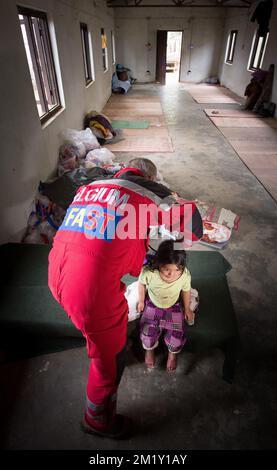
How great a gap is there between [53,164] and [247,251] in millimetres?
2620

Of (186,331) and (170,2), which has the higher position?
(170,2)

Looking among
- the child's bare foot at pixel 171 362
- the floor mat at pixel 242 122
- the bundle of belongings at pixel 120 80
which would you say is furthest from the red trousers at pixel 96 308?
the bundle of belongings at pixel 120 80

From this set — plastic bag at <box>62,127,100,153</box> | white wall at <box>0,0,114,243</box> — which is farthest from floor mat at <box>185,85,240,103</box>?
white wall at <box>0,0,114,243</box>

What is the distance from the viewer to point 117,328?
120cm

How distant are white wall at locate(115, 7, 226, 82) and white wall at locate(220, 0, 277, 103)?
0.60 m

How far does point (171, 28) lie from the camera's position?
11.5 meters

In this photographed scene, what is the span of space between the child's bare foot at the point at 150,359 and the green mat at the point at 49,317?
20 cm

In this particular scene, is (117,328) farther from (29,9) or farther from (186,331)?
(29,9)

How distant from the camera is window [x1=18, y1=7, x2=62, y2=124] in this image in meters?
3.12

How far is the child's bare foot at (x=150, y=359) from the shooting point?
5.59 feet

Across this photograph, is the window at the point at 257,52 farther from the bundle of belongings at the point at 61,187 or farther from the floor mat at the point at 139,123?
the bundle of belongings at the point at 61,187
